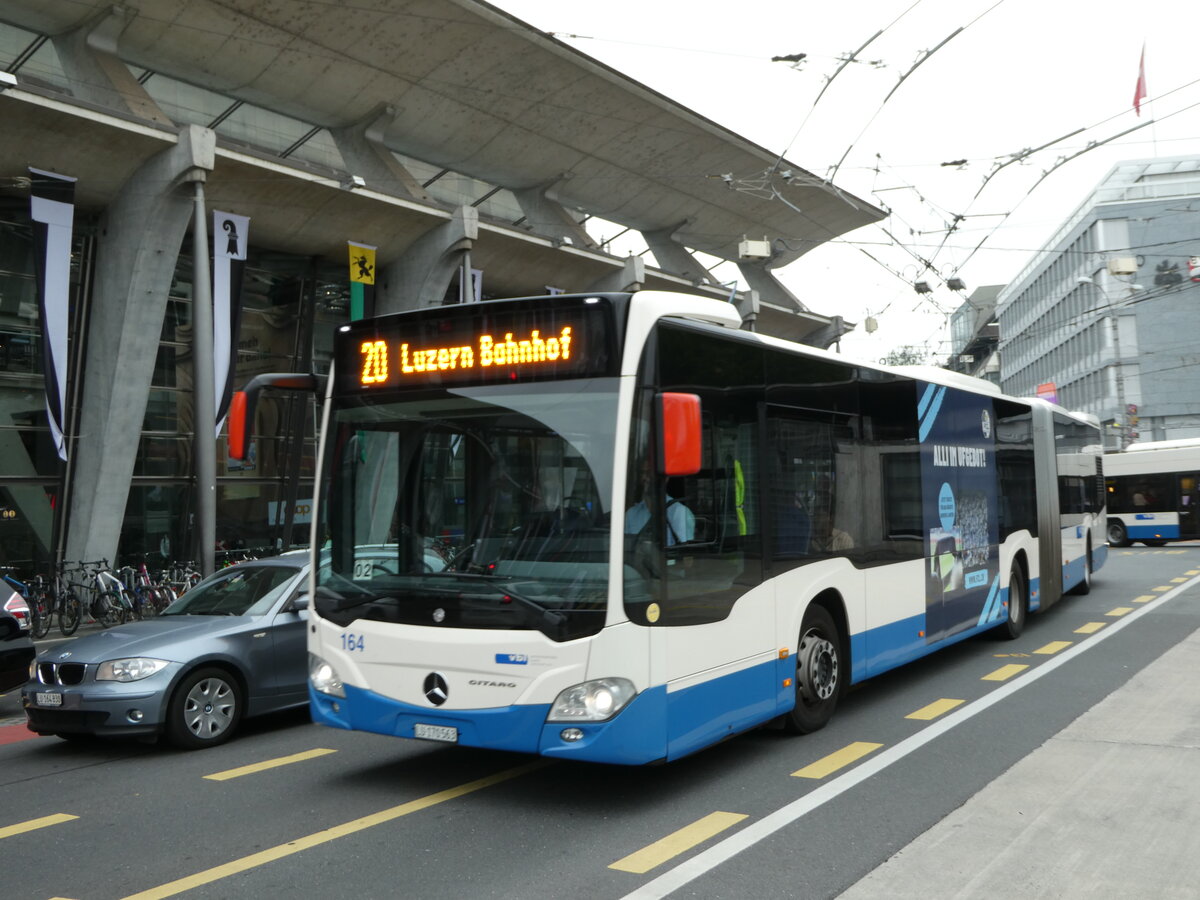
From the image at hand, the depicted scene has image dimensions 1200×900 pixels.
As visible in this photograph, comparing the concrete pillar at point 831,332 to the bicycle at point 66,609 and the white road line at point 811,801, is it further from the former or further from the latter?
the white road line at point 811,801

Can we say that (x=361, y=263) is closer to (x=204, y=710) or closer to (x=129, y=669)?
(x=204, y=710)

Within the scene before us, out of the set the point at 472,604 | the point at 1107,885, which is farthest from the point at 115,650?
the point at 1107,885

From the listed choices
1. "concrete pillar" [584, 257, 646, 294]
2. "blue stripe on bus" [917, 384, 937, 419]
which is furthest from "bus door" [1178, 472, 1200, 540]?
"blue stripe on bus" [917, 384, 937, 419]

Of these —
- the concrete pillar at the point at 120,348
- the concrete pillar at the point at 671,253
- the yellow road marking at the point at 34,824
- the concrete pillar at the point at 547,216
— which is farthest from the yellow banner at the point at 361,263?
the yellow road marking at the point at 34,824

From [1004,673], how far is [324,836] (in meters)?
6.69

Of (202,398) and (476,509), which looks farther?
(202,398)

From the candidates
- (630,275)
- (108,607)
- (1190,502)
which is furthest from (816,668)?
(1190,502)

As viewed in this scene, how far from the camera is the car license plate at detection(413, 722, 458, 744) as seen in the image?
235 inches

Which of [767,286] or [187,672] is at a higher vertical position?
[767,286]

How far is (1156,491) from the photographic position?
102ft

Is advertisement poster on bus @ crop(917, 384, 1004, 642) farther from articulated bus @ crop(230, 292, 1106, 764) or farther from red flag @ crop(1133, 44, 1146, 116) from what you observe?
red flag @ crop(1133, 44, 1146, 116)

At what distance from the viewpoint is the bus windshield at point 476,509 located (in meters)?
5.77

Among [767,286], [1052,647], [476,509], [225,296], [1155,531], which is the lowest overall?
[1052,647]

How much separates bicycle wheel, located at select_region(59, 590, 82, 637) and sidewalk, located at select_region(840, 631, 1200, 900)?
1489 centimetres
